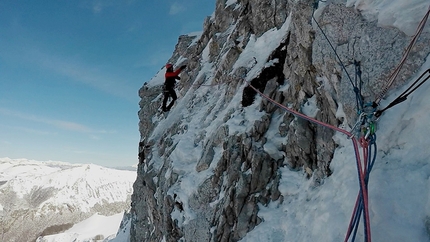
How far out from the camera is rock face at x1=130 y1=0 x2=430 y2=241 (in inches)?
213

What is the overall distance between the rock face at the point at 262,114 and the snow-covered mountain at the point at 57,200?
142009mm

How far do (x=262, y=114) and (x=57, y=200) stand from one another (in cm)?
16055

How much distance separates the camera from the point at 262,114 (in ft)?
26.2

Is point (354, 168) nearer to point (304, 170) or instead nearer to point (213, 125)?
point (304, 170)

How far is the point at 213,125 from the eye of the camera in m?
10.4

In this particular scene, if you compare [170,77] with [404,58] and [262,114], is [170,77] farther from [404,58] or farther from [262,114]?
[404,58]

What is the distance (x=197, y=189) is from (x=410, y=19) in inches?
282

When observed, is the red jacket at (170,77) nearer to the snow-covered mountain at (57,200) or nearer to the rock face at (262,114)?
the rock face at (262,114)

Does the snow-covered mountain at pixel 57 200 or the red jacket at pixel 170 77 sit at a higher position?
the red jacket at pixel 170 77

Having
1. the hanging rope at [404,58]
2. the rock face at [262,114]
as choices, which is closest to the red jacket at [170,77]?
the rock face at [262,114]

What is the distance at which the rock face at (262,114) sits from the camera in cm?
540

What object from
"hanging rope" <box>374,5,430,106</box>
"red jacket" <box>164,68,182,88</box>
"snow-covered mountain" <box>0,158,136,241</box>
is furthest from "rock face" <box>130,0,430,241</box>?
"snow-covered mountain" <box>0,158,136,241</box>

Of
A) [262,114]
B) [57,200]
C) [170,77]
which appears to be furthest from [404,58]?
[57,200]

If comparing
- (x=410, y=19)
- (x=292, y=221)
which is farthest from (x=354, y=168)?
(x=410, y=19)
